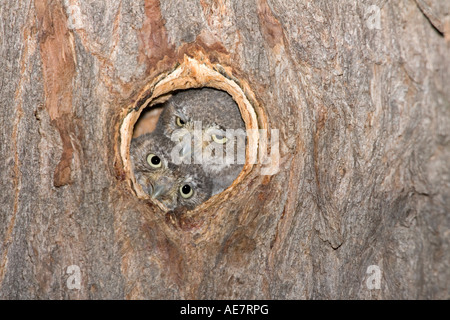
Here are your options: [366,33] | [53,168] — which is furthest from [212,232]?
[366,33]

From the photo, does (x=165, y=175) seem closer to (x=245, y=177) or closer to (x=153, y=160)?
(x=153, y=160)

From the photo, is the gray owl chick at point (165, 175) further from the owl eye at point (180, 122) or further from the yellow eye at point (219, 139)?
the yellow eye at point (219, 139)

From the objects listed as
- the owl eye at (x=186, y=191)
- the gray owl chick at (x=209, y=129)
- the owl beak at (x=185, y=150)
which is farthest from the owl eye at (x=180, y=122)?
the owl eye at (x=186, y=191)

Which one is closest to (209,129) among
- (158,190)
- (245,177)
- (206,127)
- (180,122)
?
(206,127)

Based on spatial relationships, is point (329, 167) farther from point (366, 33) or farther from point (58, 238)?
point (58, 238)

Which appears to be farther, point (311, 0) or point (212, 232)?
point (212, 232)
